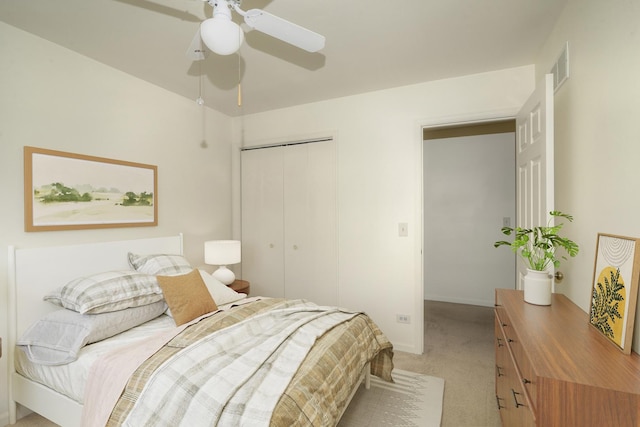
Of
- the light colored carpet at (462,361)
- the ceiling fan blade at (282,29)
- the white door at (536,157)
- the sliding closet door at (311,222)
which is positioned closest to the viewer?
the ceiling fan blade at (282,29)

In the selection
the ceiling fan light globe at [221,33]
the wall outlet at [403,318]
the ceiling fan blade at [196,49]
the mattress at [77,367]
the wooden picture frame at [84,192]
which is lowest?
the wall outlet at [403,318]

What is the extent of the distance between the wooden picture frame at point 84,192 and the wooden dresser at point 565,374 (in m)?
2.93

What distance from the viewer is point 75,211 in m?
2.42

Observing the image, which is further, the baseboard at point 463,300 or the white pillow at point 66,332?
the baseboard at point 463,300

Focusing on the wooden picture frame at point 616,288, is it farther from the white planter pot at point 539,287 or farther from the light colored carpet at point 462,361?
the light colored carpet at point 462,361

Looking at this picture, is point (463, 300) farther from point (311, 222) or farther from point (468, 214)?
point (311, 222)

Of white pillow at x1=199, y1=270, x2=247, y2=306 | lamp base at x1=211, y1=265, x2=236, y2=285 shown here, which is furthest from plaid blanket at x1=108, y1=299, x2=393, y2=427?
lamp base at x1=211, y1=265, x2=236, y2=285

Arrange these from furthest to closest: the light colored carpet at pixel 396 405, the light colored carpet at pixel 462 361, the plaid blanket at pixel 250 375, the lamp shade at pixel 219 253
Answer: the lamp shade at pixel 219 253, the light colored carpet at pixel 462 361, the light colored carpet at pixel 396 405, the plaid blanket at pixel 250 375

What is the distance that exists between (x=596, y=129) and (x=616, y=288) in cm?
77

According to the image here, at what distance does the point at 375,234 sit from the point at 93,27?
9.20ft

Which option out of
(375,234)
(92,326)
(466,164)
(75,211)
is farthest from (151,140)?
(466,164)

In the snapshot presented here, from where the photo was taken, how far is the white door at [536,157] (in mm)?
1817

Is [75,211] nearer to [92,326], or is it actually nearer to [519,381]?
[92,326]

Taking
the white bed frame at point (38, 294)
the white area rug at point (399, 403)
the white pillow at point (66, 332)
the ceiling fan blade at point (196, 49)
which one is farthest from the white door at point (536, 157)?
the white bed frame at point (38, 294)
